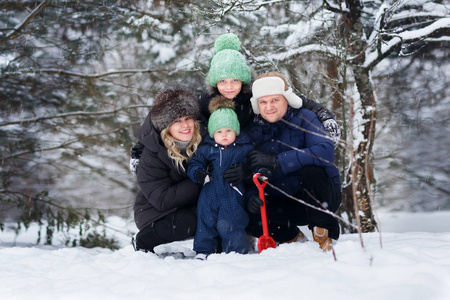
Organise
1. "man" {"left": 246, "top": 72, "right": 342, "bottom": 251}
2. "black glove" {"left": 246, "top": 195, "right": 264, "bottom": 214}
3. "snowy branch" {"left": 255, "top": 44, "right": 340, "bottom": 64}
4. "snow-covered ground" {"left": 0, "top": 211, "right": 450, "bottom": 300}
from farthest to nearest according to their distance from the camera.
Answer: "snowy branch" {"left": 255, "top": 44, "right": 340, "bottom": 64}
"black glove" {"left": 246, "top": 195, "right": 264, "bottom": 214}
"man" {"left": 246, "top": 72, "right": 342, "bottom": 251}
"snow-covered ground" {"left": 0, "top": 211, "right": 450, "bottom": 300}

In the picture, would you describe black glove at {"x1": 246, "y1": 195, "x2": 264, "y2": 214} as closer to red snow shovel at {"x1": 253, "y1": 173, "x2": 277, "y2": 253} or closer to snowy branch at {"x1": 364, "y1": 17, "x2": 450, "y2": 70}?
red snow shovel at {"x1": 253, "y1": 173, "x2": 277, "y2": 253}

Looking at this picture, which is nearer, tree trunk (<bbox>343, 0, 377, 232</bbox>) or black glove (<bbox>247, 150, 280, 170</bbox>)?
black glove (<bbox>247, 150, 280, 170</bbox>)

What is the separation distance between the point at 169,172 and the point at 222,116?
63 cm

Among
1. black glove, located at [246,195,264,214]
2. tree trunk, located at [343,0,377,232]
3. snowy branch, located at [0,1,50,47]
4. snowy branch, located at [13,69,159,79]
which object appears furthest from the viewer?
snowy branch, located at [13,69,159,79]

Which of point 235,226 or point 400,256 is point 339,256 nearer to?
point 400,256

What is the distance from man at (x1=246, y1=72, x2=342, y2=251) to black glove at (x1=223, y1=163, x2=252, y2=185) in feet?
0.20

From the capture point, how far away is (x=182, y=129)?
2.97 m

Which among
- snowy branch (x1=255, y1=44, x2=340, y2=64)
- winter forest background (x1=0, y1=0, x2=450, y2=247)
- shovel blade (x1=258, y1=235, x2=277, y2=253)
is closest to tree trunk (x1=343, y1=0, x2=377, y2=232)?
winter forest background (x1=0, y1=0, x2=450, y2=247)

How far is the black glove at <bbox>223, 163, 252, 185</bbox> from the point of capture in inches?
107

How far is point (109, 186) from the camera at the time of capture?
956 centimetres

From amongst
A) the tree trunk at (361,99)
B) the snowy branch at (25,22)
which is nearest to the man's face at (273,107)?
the tree trunk at (361,99)

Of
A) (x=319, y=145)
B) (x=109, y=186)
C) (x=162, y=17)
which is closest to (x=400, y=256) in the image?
(x=319, y=145)

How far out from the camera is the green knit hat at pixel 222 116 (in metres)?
2.78

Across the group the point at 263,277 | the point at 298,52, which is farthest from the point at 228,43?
the point at 263,277
